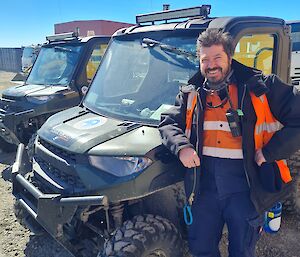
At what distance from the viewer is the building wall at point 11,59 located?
31516 millimetres

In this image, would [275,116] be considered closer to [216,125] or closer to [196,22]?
[216,125]

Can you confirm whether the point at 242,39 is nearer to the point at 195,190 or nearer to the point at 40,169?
the point at 195,190

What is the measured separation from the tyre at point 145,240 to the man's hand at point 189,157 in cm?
58

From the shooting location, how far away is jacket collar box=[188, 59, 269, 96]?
2.11 metres

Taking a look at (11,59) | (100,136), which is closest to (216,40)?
(100,136)

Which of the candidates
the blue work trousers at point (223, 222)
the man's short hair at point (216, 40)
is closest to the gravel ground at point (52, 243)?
the blue work trousers at point (223, 222)

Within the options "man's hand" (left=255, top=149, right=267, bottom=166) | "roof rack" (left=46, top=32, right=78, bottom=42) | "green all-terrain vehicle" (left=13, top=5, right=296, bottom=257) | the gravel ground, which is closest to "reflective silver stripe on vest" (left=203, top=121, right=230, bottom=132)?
"man's hand" (left=255, top=149, right=267, bottom=166)

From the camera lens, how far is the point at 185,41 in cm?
297

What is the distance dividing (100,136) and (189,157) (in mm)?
727

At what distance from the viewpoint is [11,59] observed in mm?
32781

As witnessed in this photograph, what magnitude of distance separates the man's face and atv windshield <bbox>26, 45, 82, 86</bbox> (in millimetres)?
4108

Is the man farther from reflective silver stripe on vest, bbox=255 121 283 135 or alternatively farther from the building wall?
the building wall

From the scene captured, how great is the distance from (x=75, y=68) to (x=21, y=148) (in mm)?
2861

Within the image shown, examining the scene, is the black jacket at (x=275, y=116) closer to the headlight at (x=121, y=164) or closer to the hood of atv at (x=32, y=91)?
the headlight at (x=121, y=164)
